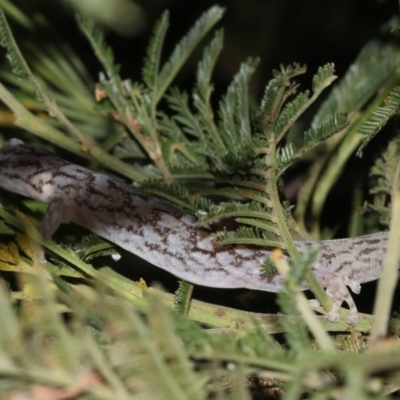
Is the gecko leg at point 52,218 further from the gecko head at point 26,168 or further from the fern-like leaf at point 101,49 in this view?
the fern-like leaf at point 101,49

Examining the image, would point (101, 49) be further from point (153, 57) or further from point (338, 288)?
point (338, 288)

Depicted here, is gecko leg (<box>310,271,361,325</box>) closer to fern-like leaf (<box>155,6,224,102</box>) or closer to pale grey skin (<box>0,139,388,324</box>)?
pale grey skin (<box>0,139,388,324</box>)

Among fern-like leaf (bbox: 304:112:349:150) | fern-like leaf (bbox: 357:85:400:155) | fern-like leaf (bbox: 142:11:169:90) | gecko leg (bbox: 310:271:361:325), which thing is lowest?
gecko leg (bbox: 310:271:361:325)

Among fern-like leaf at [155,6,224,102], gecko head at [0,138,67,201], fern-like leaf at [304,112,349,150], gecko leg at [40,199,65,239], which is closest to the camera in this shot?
fern-like leaf at [304,112,349,150]

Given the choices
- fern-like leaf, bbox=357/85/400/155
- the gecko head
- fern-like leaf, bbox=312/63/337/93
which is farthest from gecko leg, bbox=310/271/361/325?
the gecko head

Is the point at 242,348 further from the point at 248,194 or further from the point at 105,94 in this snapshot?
the point at 105,94

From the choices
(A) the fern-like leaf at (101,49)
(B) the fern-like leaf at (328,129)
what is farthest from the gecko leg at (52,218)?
(B) the fern-like leaf at (328,129)

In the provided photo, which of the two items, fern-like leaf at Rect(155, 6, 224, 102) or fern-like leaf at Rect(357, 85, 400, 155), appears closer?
fern-like leaf at Rect(357, 85, 400, 155)

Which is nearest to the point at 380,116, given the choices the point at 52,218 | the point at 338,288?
the point at 338,288

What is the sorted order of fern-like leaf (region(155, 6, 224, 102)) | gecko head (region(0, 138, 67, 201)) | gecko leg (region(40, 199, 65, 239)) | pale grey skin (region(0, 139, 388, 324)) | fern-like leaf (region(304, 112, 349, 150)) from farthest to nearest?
1. gecko head (region(0, 138, 67, 201))
2. fern-like leaf (region(155, 6, 224, 102))
3. pale grey skin (region(0, 139, 388, 324))
4. gecko leg (region(40, 199, 65, 239))
5. fern-like leaf (region(304, 112, 349, 150))
